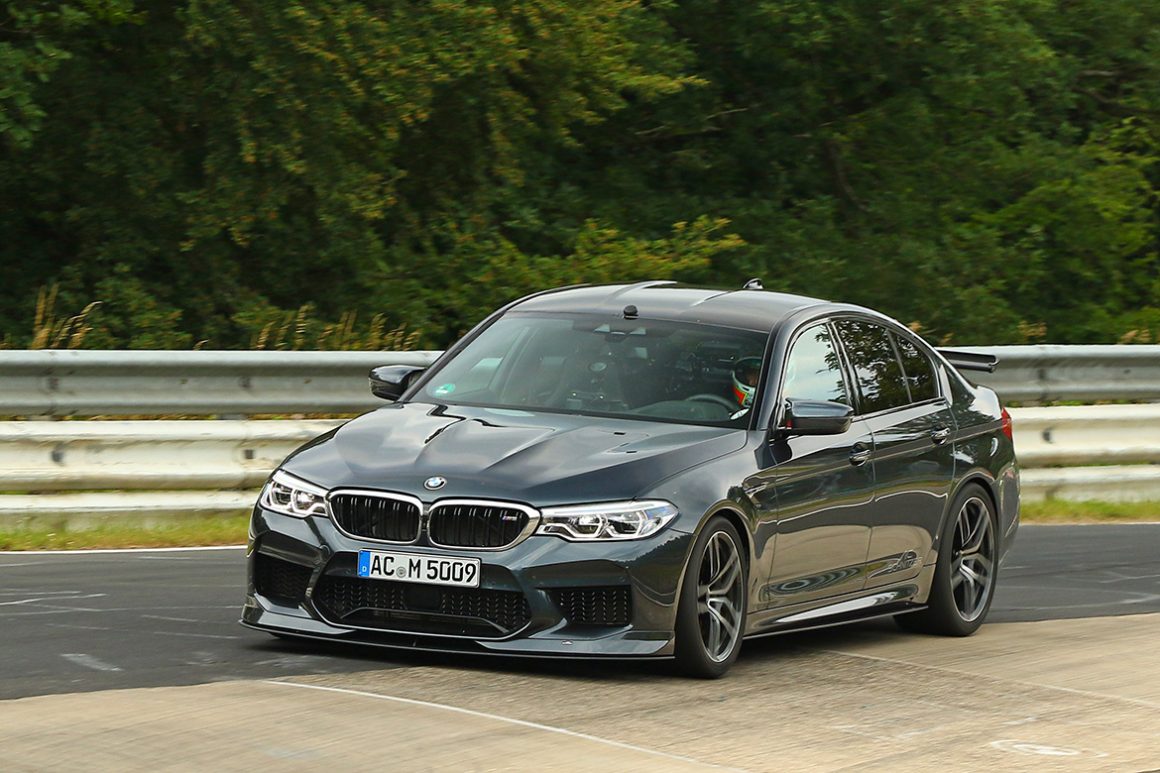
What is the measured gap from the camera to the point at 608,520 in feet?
25.4

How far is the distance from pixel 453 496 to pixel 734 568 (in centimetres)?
118

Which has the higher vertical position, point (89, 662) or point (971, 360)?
point (971, 360)

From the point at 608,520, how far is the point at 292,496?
1.17 metres

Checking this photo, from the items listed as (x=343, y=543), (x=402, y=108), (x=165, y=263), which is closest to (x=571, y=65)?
(x=402, y=108)

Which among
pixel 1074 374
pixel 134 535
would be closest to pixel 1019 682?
pixel 134 535

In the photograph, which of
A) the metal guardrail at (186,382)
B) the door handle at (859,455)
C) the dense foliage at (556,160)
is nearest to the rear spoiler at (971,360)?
the door handle at (859,455)

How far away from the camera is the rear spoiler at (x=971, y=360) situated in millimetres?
11305

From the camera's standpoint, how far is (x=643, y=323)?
9.17 m

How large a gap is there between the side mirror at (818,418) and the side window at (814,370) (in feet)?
0.96

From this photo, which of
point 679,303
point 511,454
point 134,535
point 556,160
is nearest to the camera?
point 511,454

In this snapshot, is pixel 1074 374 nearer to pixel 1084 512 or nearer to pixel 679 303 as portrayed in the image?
pixel 1084 512

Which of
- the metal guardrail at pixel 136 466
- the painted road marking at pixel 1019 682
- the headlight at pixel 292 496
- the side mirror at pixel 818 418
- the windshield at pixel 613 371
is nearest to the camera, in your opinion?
the headlight at pixel 292 496

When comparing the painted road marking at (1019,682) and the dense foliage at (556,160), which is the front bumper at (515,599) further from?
the dense foliage at (556,160)

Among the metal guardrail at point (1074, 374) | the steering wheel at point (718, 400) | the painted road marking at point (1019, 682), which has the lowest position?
the painted road marking at point (1019, 682)
